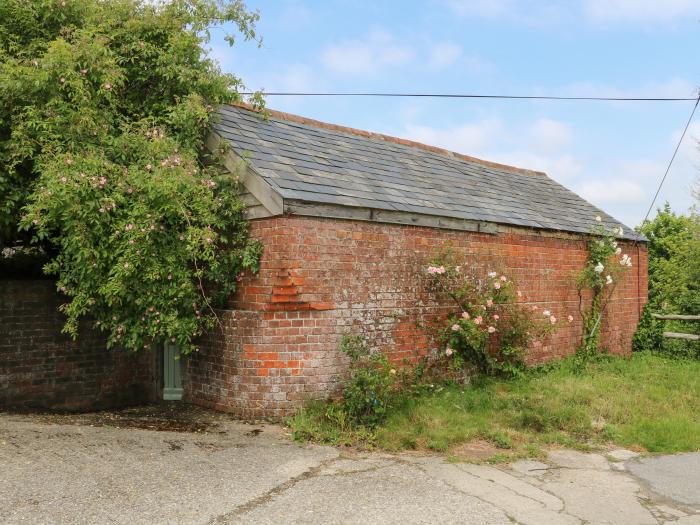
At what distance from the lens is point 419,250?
28.2 ft

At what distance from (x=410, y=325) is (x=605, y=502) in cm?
368

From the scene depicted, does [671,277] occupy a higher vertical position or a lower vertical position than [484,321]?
higher

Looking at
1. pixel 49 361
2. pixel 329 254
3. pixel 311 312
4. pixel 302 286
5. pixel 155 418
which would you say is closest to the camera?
pixel 302 286

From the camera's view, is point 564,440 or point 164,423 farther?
point 164,423

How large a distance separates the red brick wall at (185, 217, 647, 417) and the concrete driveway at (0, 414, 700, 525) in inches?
30.3

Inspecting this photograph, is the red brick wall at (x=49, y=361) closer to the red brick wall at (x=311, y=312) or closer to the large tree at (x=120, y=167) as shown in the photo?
the large tree at (x=120, y=167)

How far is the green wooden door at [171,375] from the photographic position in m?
8.70

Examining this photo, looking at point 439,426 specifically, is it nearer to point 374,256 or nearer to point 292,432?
point 292,432

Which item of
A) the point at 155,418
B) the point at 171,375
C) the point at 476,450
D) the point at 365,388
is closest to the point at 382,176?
the point at 365,388

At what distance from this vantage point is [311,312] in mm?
7301

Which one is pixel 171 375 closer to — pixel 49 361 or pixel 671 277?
pixel 49 361

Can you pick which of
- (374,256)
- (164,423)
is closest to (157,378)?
(164,423)

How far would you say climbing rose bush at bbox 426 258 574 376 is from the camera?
28.1 feet

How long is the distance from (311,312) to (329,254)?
29.7 inches
